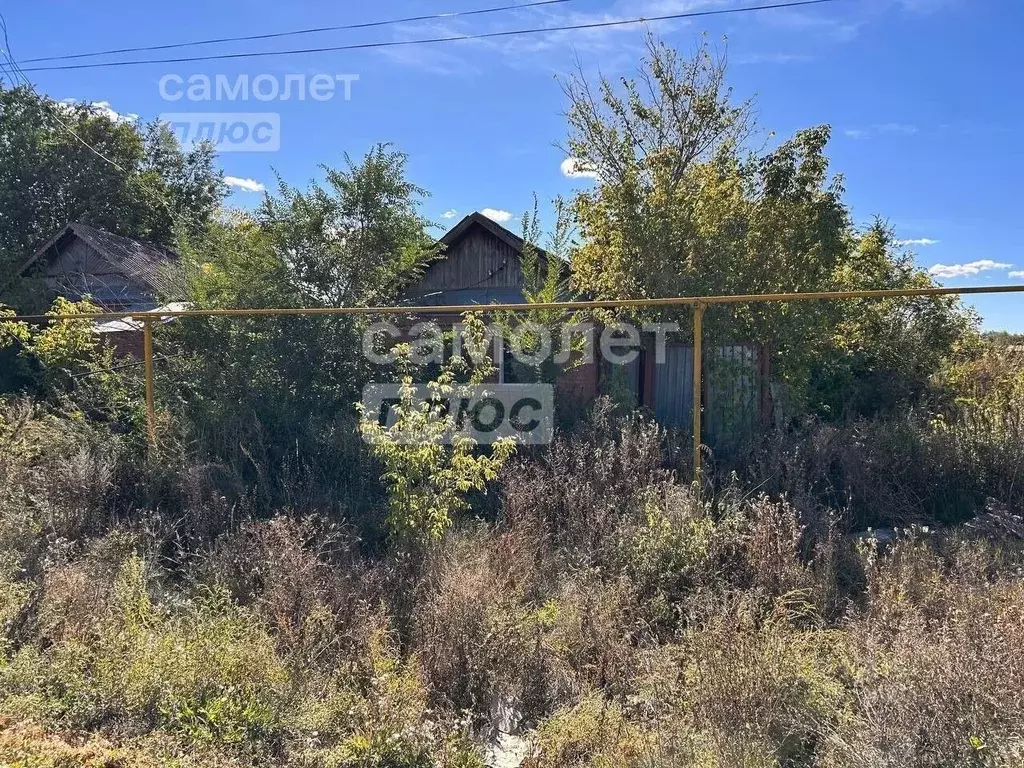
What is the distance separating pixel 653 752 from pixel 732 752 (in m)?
0.32

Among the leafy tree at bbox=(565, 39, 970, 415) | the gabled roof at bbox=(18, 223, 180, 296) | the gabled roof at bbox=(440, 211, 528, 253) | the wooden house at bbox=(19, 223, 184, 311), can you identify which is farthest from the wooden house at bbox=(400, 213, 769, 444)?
the gabled roof at bbox=(18, 223, 180, 296)

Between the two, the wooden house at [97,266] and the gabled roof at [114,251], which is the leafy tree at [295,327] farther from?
the gabled roof at [114,251]

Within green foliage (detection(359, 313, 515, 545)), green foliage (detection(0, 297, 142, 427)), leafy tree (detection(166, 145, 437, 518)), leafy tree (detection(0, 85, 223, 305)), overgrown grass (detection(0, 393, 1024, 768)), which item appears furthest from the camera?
leafy tree (detection(0, 85, 223, 305))

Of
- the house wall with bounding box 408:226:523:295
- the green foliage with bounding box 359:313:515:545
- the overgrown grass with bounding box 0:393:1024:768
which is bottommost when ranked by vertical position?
the overgrown grass with bounding box 0:393:1024:768

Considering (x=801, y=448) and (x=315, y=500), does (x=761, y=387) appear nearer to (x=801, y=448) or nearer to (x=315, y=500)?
(x=801, y=448)

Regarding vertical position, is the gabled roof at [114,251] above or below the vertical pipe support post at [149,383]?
above

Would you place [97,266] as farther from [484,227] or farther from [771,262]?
[771,262]

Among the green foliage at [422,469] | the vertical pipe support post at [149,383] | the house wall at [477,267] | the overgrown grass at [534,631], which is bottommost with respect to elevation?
the overgrown grass at [534,631]

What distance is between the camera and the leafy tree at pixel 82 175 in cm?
1554

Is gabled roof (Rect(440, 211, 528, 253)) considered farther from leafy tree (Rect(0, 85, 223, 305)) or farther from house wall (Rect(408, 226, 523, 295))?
leafy tree (Rect(0, 85, 223, 305))

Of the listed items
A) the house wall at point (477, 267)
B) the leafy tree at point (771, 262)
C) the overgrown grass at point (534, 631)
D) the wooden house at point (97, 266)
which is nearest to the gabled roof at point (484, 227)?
the house wall at point (477, 267)

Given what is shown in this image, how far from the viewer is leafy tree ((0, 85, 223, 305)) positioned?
15.5m

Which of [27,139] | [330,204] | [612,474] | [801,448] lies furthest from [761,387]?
[27,139]

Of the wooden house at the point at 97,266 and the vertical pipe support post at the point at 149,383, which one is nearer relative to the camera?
the vertical pipe support post at the point at 149,383
